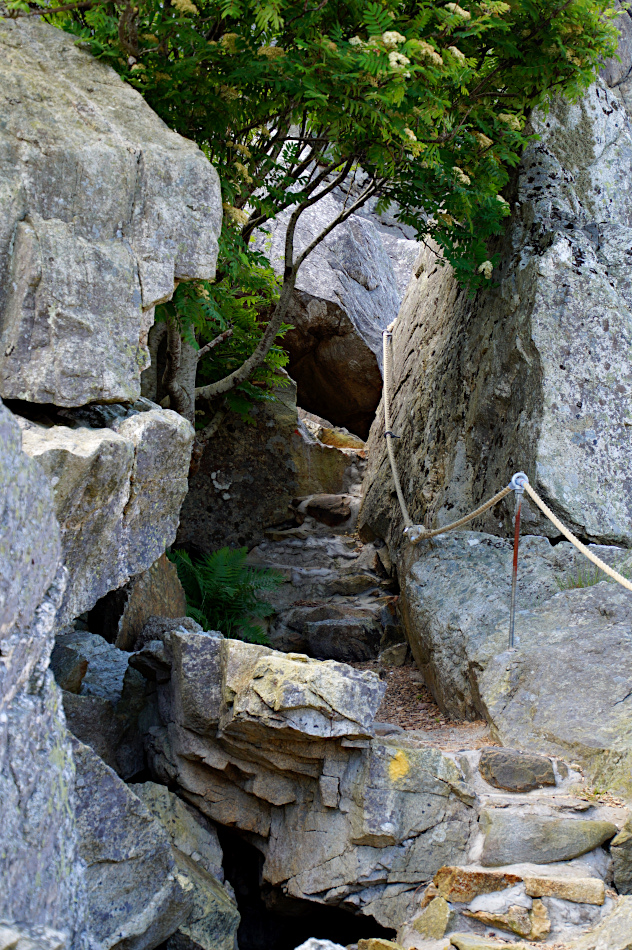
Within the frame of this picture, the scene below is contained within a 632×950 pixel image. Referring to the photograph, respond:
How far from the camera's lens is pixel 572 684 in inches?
199

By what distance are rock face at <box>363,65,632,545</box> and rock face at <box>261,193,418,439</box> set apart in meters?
4.66

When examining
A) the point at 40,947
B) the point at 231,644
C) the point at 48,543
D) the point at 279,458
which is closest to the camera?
the point at 40,947

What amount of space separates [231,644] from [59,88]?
3.78m

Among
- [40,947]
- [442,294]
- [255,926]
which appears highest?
[442,294]

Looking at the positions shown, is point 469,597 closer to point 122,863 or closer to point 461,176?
point 122,863

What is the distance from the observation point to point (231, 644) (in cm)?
476

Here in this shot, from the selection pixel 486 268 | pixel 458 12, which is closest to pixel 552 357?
pixel 486 268

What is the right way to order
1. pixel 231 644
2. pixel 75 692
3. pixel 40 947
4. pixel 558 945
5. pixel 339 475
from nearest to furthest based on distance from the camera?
pixel 40 947
pixel 558 945
pixel 231 644
pixel 75 692
pixel 339 475

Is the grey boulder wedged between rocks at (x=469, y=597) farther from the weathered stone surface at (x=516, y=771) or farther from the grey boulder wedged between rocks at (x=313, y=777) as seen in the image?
the grey boulder wedged between rocks at (x=313, y=777)

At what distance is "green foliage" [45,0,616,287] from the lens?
16.1 feet

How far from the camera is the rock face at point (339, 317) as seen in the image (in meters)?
13.5

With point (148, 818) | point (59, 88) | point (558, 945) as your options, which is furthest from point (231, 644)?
point (59, 88)

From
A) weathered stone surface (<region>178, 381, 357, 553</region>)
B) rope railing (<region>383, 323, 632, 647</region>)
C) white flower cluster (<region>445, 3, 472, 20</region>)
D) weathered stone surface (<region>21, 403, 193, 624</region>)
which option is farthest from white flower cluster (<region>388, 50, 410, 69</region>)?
weathered stone surface (<region>178, 381, 357, 553</region>)

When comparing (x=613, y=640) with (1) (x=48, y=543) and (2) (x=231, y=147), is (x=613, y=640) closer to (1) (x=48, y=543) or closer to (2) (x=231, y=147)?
(1) (x=48, y=543)
